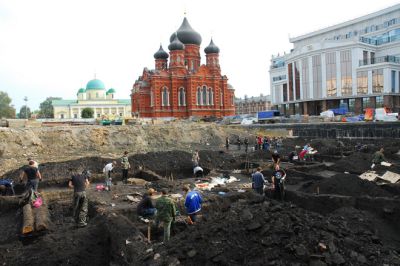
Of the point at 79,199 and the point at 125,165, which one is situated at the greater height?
the point at 125,165

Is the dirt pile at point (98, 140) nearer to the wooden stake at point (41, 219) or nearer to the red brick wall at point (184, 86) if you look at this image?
the wooden stake at point (41, 219)

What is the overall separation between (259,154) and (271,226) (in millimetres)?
17426

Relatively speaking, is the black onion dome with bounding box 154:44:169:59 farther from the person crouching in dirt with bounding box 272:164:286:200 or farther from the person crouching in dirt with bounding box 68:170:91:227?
the person crouching in dirt with bounding box 68:170:91:227

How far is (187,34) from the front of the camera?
2159 inches

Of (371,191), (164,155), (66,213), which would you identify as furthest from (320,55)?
(66,213)

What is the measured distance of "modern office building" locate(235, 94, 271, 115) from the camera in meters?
108

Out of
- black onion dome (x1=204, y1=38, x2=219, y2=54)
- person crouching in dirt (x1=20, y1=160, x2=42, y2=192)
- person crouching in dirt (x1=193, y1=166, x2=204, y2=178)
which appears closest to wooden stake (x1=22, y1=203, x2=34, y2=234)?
person crouching in dirt (x1=20, y1=160, x2=42, y2=192)

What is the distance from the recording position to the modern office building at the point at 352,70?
43.2 meters

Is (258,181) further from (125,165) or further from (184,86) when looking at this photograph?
(184,86)

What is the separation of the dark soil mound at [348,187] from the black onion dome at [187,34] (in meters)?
45.5

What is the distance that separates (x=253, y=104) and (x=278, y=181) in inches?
4077

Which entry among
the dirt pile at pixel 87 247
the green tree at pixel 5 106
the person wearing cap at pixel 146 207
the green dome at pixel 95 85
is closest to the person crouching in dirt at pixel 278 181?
the person wearing cap at pixel 146 207

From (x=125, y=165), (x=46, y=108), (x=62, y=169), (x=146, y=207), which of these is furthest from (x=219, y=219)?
(x=46, y=108)

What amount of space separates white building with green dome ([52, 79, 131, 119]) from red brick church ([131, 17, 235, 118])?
36.9 meters
